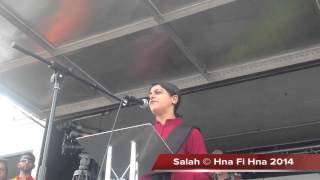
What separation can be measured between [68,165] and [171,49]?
7.35 ft

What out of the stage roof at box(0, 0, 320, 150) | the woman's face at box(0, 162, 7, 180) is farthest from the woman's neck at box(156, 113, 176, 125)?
the woman's face at box(0, 162, 7, 180)

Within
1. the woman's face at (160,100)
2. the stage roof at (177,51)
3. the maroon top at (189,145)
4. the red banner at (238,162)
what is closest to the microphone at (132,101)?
the woman's face at (160,100)

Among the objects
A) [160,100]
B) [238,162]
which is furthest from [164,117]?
[238,162]

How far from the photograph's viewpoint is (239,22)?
3873 mm

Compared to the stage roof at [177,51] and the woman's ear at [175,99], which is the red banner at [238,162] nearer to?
the woman's ear at [175,99]

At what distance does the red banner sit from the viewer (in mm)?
1960

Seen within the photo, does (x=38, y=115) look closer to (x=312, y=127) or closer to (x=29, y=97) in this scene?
(x=29, y=97)

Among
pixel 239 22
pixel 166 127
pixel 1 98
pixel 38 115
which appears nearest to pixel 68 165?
pixel 38 115

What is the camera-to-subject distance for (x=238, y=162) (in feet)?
6.57

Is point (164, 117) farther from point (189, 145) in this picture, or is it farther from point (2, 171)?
point (2, 171)

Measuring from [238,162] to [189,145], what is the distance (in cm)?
44

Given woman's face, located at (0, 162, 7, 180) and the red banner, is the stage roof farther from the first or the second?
the red banner

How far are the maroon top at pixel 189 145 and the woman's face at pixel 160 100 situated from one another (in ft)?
0.29

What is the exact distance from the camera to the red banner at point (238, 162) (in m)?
1.96
